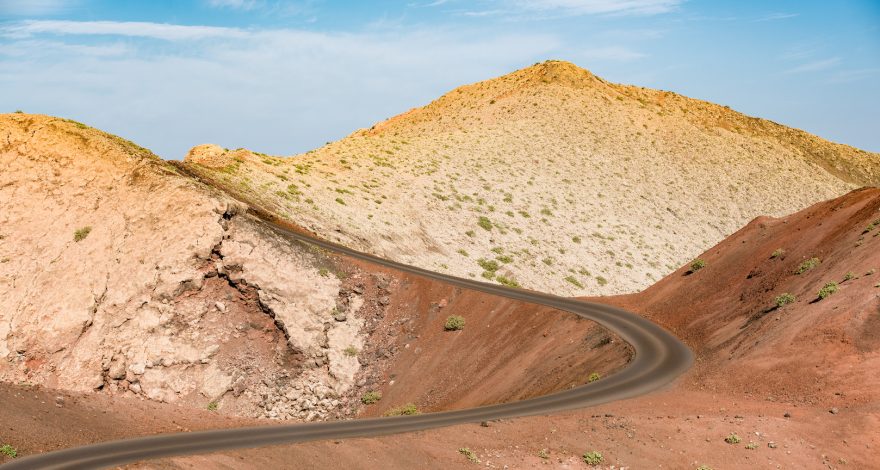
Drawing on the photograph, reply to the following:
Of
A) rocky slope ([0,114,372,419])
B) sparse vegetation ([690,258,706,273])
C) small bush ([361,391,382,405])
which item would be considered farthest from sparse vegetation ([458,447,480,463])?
sparse vegetation ([690,258,706,273])

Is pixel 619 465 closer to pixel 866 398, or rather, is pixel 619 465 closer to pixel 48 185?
pixel 866 398

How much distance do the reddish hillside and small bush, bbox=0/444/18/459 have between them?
2467 cm

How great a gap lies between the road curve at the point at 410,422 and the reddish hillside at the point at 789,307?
5.58 ft

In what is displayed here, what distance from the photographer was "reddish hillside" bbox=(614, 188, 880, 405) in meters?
28.9

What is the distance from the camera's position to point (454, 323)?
45719 mm

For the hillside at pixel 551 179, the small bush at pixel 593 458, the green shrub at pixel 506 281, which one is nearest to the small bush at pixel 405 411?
the small bush at pixel 593 458

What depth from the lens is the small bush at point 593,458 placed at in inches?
931

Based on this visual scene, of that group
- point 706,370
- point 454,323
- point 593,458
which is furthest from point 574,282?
point 593,458

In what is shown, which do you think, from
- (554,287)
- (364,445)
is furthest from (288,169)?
(364,445)

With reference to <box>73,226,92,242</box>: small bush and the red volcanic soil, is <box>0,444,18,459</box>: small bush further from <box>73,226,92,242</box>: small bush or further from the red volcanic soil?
<box>73,226,92,242</box>: small bush

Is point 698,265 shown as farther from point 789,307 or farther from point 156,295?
point 156,295

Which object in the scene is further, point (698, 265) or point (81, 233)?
point (698, 265)

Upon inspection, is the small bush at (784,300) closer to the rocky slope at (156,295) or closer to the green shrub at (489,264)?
the rocky slope at (156,295)

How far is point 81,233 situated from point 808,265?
41.0 meters
